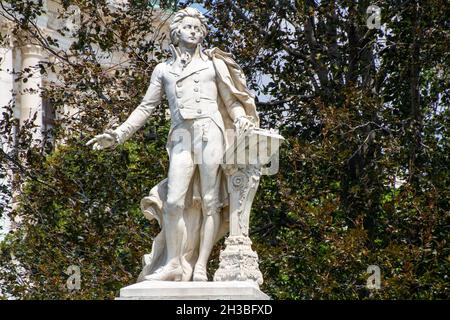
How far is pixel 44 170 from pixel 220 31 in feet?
11.5

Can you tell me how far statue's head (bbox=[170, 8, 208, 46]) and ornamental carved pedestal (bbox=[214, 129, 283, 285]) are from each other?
122 cm

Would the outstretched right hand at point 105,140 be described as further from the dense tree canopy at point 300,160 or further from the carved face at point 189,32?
the dense tree canopy at point 300,160

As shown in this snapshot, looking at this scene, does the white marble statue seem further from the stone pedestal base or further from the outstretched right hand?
the stone pedestal base

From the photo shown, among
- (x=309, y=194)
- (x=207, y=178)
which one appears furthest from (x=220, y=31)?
(x=207, y=178)

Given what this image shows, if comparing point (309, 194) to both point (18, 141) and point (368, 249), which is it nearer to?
point (368, 249)

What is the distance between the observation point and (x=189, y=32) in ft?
52.5

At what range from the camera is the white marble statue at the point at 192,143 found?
15.5 m

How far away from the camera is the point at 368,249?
2306 cm

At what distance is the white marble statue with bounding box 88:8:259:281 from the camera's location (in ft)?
51.0

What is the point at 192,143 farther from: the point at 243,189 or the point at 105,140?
the point at 105,140

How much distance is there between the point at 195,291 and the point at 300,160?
28.3 feet

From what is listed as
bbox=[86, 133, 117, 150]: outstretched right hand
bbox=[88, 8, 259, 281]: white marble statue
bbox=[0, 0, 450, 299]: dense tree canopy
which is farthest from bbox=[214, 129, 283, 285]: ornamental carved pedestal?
bbox=[0, 0, 450, 299]: dense tree canopy

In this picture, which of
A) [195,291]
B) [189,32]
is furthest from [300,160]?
[195,291]
